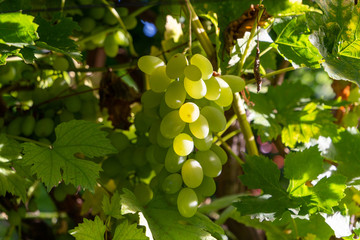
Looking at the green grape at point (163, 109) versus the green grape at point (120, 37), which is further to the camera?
the green grape at point (120, 37)

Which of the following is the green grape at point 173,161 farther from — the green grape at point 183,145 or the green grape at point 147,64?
the green grape at point 147,64

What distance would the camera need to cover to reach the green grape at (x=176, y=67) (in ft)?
2.13

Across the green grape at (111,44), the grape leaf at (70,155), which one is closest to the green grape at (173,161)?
the grape leaf at (70,155)

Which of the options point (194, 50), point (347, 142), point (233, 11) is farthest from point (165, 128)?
point (347, 142)

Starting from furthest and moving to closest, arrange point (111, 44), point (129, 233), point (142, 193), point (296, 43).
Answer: point (111, 44) < point (142, 193) < point (296, 43) < point (129, 233)

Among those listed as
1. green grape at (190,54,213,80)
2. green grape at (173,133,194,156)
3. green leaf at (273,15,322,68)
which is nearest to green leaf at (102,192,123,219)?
green grape at (173,133,194,156)

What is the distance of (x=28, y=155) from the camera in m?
0.67

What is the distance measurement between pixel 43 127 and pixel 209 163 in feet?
1.23

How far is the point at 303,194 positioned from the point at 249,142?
15 centimetres

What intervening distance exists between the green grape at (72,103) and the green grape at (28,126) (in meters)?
0.08

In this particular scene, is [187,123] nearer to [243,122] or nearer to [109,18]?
[243,122]

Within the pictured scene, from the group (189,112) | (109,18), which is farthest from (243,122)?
(109,18)

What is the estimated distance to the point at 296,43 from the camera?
736 mm

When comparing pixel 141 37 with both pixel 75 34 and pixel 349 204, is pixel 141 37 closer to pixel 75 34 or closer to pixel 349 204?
pixel 75 34
